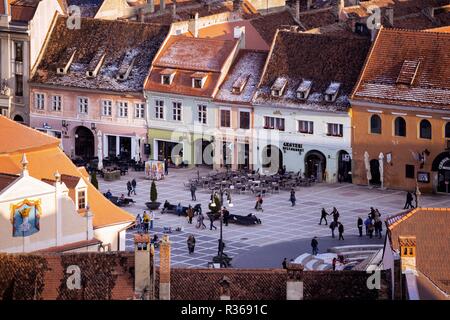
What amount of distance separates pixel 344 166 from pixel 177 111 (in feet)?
45.0

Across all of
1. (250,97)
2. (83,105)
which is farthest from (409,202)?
(83,105)

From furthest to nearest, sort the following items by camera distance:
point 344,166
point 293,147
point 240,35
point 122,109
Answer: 1. point 122,109
2. point 240,35
3. point 293,147
4. point 344,166

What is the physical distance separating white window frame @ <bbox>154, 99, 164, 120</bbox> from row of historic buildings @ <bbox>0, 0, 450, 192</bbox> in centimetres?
10

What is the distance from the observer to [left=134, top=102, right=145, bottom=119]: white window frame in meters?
147

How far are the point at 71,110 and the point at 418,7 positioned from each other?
38597 millimetres

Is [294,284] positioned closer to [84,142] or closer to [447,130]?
[447,130]

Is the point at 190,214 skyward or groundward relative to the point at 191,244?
skyward

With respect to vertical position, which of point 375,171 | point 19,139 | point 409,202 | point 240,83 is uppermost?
point 240,83

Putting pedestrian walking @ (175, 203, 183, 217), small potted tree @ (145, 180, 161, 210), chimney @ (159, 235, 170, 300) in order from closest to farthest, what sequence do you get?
chimney @ (159, 235, 170, 300) < pedestrian walking @ (175, 203, 183, 217) < small potted tree @ (145, 180, 161, 210)

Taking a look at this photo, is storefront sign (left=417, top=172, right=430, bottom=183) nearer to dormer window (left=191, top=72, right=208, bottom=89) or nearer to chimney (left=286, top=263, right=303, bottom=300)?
dormer window (left=191, top=72, right=208, bottom=89)

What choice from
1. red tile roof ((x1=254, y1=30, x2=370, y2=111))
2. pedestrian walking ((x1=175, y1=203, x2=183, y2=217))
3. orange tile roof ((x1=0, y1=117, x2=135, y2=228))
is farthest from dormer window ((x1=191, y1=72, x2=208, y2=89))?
orange tile roof ((x1=0, y1=117, x2=135, y2=228))

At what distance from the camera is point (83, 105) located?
150 m

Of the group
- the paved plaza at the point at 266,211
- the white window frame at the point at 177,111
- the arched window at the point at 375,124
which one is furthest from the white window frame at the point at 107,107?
the arched window at the point at 375,124
